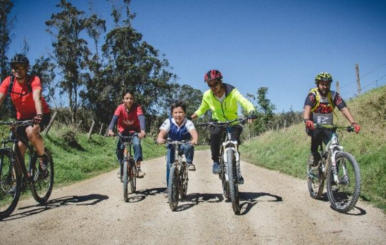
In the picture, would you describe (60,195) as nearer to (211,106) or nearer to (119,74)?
(211,106)

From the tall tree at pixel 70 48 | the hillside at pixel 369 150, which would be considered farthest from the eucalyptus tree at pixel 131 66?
the hillside at pixel 369 150

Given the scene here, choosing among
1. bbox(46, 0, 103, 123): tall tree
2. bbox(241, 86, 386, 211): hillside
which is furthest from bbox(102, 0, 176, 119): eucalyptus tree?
bbox(241, 86, 386, 211): hillside

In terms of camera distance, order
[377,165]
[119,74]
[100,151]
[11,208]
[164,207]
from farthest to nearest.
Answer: [119,74] < [100,151] < [377,165] < [164,207] < [11,208]

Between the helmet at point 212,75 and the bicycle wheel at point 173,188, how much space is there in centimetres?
167

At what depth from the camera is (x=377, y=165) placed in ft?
23.8

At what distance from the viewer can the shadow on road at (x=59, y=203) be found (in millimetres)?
4673

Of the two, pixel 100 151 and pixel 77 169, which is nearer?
pixel 77 169

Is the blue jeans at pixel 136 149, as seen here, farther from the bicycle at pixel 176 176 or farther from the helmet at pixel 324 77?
the helmet at pixel 324 77

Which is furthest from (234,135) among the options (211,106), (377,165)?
(377,165)

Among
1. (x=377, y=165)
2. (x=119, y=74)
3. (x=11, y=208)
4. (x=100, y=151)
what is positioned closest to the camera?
(x=11, y=208)

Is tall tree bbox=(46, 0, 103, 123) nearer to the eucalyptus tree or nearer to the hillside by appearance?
the eucalyptus tree

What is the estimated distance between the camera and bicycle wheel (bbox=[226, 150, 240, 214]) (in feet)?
14.3

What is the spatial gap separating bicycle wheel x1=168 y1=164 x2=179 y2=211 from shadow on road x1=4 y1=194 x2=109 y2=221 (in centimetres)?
168

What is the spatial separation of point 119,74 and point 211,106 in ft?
101
